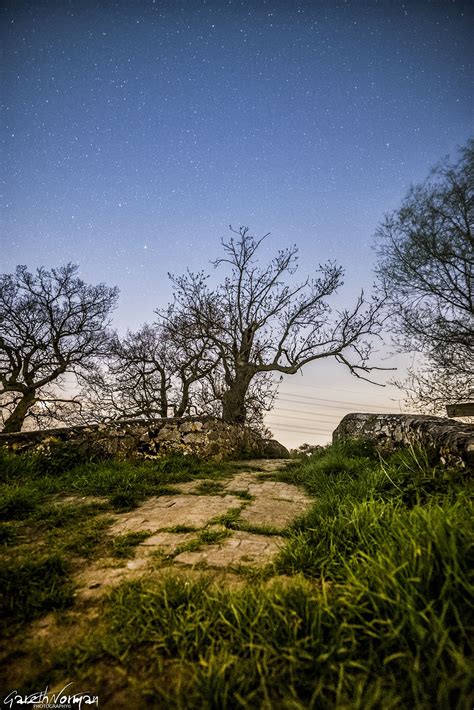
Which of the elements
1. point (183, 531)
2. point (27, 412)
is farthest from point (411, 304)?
point (27, 412)

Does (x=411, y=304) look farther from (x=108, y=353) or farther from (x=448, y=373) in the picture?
(x=108, y=353)

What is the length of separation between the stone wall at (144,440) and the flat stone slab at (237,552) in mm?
4150

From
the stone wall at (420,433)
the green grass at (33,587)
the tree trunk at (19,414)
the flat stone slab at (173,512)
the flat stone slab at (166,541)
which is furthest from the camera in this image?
the tree trunk at (19,414)

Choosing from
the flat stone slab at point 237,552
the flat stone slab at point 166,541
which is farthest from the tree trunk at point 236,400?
the flat stone slab at point 237,552

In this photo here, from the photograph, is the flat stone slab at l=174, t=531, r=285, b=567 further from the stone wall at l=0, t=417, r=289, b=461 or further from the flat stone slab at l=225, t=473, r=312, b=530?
the stone wall at l=0, t=417, r=289, b=461

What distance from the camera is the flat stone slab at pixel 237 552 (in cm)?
193

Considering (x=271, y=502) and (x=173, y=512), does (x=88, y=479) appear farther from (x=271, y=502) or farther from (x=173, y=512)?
(x=271, y=502)

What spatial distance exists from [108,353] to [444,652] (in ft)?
48.1

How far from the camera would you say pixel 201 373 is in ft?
40.1

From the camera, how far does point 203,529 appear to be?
2520 millimetres

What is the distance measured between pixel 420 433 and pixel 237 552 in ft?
11.4

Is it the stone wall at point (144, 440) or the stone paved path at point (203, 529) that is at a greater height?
the stone wall at point (144, 440)

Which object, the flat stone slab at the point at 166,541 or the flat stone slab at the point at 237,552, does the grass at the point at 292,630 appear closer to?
the flat stone slab at the point at 237,552

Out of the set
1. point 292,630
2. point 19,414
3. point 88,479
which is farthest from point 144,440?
point 19,414
